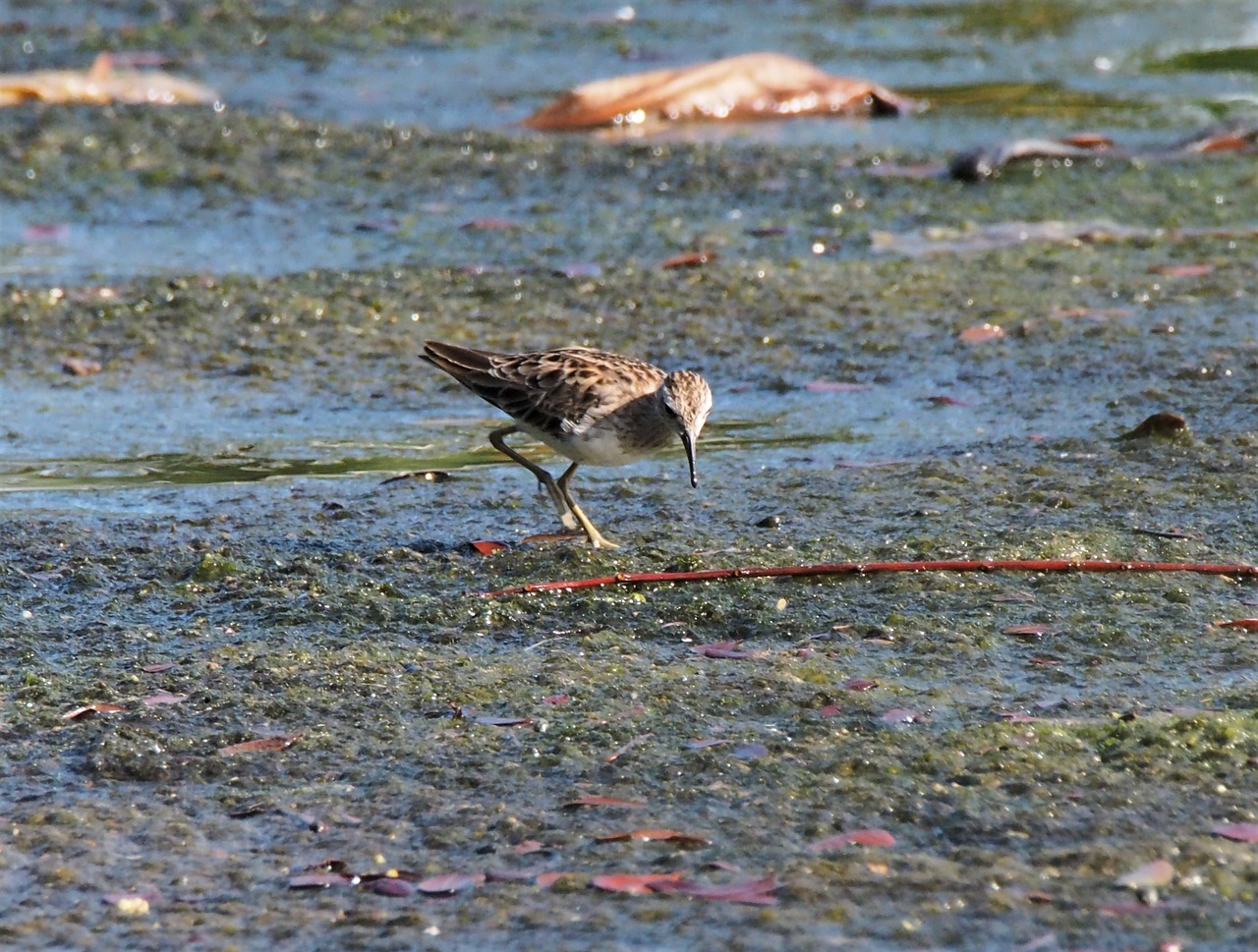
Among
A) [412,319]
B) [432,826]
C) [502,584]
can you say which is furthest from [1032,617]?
[412,319]

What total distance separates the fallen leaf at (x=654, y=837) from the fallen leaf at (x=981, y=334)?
5.54 meters

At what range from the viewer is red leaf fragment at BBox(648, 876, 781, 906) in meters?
4.42

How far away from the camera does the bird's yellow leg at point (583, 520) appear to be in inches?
275

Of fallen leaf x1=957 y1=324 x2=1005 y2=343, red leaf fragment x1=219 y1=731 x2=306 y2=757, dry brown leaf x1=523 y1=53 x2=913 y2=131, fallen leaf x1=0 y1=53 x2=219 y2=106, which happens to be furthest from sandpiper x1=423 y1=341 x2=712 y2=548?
fallen leaf x1=0 y1=53 x2=219 y2=106

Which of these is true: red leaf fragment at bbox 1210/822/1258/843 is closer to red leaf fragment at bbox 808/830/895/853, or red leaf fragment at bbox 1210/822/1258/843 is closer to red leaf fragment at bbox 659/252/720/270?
red leaf fragment at bbox 808/830/895/853

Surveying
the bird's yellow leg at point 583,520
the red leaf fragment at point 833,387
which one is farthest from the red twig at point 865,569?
the red leaf fragment at point 833,387

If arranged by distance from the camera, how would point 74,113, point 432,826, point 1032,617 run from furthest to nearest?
point 74,113 < point 1032,617 < point 432,826

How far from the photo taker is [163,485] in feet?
26.4

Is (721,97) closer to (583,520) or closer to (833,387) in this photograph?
(833,387)

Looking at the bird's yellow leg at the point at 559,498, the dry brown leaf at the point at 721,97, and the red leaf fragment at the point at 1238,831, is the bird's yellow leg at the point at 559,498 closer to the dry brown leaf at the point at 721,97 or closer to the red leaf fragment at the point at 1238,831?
the red leaf fragment at the point at 1238,831

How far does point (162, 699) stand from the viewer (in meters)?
5.65

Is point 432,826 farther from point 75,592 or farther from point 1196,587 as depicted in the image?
point 1196,587

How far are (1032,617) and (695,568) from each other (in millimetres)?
1187

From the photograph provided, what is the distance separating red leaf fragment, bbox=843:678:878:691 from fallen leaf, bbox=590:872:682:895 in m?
1.25
